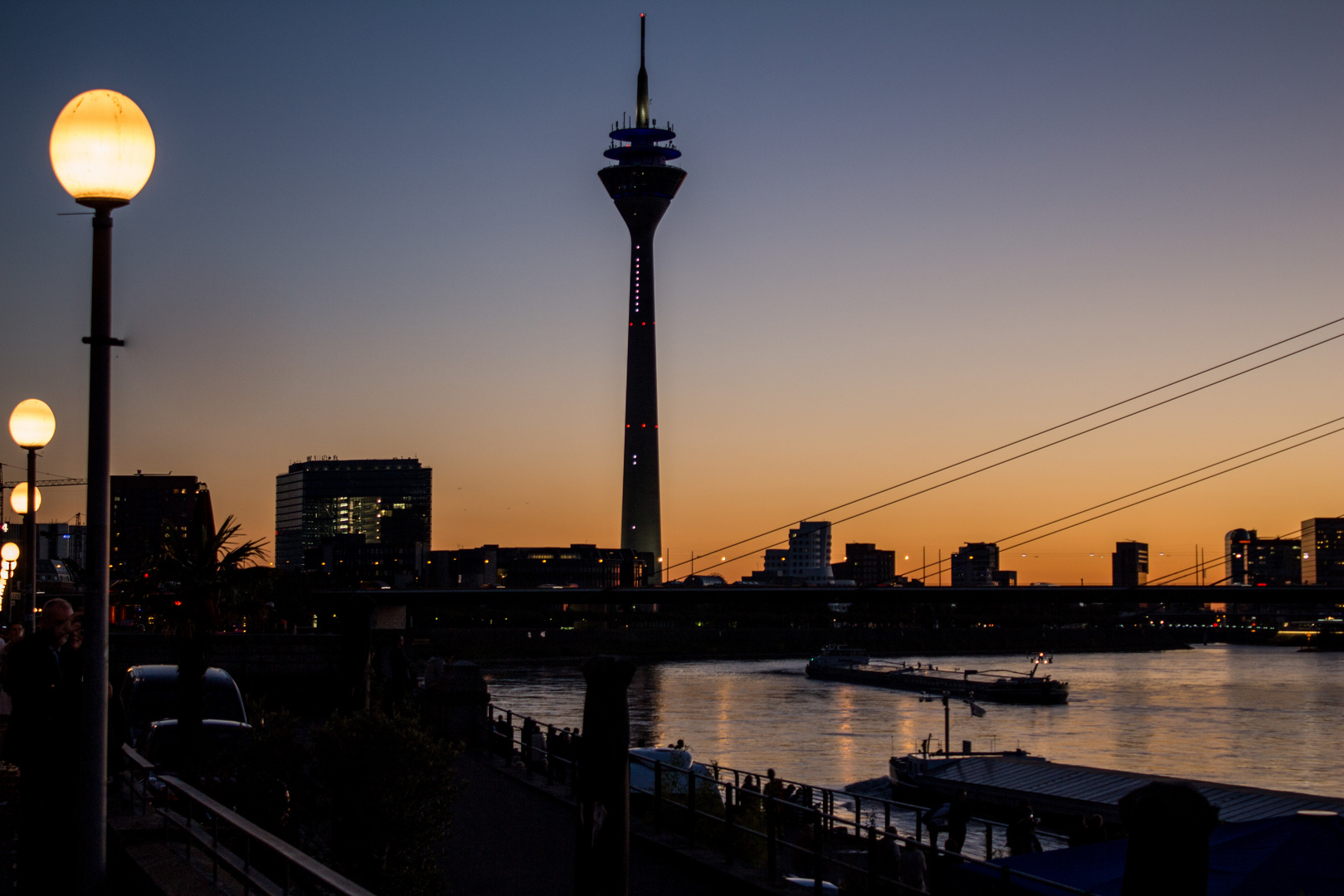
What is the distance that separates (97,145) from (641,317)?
17309 centimetres

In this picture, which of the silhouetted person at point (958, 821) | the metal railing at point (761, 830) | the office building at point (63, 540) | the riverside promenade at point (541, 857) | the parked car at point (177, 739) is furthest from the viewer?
the office building at point (63, 540)

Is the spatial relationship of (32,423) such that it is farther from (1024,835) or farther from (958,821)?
(958,821)

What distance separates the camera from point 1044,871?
43.1 feet

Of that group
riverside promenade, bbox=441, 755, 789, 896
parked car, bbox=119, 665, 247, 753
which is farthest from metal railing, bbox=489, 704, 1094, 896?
parked car, bbox=119, 665, 247, 753

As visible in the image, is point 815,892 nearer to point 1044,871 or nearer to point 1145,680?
point 1044,871

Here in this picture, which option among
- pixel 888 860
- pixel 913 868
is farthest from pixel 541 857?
pixel 913 868

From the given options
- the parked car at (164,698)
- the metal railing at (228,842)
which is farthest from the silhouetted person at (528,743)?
the metal railing at (228,842)

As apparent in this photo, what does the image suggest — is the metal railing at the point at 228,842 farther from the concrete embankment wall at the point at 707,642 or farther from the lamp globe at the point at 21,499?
the concrete embankment wall at the point at 707,642

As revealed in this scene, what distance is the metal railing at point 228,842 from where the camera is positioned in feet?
17.8

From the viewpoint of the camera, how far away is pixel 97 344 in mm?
6168

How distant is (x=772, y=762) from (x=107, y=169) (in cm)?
4959

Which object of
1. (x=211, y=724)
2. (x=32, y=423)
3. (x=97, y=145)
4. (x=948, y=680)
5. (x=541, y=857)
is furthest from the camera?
(x=948, y=680)

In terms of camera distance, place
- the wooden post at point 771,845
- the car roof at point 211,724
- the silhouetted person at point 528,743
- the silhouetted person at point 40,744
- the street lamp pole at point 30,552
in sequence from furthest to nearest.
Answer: the silhouetted person at point 528,743
the car roof at point 211,724
the street lamp pole at point 30,552
the wooden post at point 771,845
the silhouetted person at point 40,744

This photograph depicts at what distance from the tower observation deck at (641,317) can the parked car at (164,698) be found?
160 m
